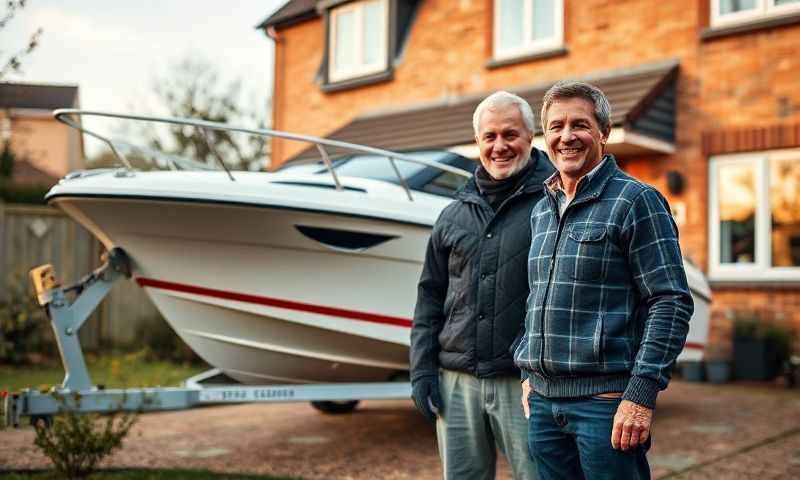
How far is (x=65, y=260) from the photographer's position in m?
10.6

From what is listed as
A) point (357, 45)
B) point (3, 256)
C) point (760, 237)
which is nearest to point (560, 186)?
point (760, 237)

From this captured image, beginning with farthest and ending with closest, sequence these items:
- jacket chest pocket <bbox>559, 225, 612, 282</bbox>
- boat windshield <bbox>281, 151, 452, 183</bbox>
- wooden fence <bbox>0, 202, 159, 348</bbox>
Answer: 1. wooden fence <bbox>0, 202, 159, 348</bbox>
2. boat windshield <bbox>281, 151, 452, 183</bbox>
3. jacket chest pocket <bbox>559, 225, 612, 282</bbox>

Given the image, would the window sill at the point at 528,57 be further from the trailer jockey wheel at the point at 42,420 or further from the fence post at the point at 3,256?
the trailer jockey wheel at the point at 42,420

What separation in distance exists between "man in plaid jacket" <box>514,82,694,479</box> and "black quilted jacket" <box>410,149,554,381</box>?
1.20 ft

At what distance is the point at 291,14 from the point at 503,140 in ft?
41.2

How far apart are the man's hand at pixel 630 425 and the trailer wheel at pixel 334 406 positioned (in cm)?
504

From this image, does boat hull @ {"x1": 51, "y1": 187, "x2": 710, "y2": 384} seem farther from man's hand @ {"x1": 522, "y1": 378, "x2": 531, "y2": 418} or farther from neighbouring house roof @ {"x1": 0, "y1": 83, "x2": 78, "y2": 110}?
neighbouring house roof @ {"x1": 0, "y1": 83, "x2": 78, "y2": 110}

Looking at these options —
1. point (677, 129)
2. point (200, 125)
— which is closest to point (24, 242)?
point (200, 125)

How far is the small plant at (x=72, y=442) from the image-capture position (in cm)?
433

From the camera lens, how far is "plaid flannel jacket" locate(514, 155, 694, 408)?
2113 mm

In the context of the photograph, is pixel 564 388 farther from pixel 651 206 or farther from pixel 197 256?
pixel 197 256

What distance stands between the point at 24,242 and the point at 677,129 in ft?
26.2

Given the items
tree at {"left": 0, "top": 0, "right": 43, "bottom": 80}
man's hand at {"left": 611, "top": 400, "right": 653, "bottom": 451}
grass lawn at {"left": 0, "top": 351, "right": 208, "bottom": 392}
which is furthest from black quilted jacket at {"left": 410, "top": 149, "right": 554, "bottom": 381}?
grass lawn at {"left": 0, "top": 351, "right": 208, "bottom": 392}

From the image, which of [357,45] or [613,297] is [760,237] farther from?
[613,297]
